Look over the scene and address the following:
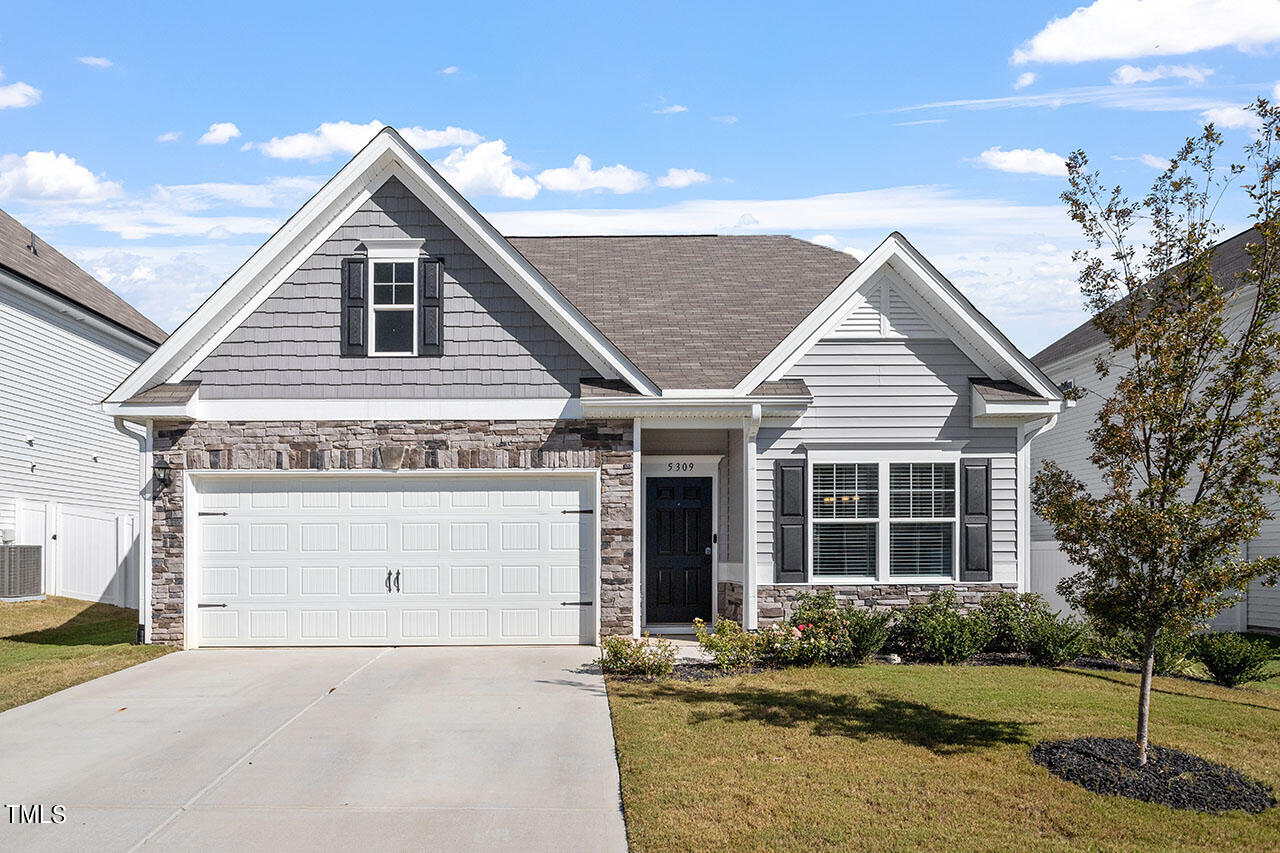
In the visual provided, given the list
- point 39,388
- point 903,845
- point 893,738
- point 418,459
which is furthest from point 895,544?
point 39,388

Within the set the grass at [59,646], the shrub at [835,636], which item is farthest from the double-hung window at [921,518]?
the grass at [59,646]

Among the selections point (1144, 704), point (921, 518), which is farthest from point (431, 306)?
point (1144, 704)

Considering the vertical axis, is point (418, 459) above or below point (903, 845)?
above

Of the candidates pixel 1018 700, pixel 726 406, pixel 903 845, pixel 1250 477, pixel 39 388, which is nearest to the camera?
pixel 903 845

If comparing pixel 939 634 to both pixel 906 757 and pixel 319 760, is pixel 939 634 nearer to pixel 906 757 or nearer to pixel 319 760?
pixel 906 757

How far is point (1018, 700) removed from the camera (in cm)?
955

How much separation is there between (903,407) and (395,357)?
257 inches

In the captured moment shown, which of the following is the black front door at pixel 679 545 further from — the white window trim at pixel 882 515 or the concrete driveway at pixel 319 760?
the concrete driveway at pixel 319 760

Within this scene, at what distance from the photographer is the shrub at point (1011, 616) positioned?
12352 millimetres

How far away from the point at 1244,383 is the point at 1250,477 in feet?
2.13

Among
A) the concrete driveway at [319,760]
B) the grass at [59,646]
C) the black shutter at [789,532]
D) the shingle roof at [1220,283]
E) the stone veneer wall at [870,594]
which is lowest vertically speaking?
the grass at [59,646]

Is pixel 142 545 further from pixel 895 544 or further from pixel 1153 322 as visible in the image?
pixel 1153 322

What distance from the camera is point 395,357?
12711 mm

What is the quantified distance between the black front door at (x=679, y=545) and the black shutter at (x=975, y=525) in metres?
3.36
